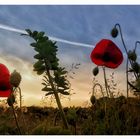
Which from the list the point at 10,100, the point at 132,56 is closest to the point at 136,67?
the point at 132,56

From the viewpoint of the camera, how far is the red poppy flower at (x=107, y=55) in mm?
890

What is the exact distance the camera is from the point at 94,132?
0.87 m

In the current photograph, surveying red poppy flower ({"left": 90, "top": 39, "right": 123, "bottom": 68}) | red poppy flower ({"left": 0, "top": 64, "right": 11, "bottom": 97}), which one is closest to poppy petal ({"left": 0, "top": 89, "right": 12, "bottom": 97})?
red poppy flower ({"left": 0, "top": 64, "right": 11, "bottom": 97})

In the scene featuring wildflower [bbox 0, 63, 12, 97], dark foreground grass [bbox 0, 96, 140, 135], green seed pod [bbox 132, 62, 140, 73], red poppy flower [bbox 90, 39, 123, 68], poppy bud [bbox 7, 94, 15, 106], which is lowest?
dark foreground grass [bbox 0, 96, 140, 135]

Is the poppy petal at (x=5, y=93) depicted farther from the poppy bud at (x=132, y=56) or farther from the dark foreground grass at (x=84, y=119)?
the poppy bud at (x=132, y=56)

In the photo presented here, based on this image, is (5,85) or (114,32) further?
(114,32)

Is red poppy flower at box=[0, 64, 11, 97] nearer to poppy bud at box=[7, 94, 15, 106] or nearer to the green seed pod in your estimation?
poppy bud at box=[7, 94, 15, 106]

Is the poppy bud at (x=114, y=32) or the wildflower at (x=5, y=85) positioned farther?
the poppy bud at (x=114, y=32)

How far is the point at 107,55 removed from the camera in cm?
89

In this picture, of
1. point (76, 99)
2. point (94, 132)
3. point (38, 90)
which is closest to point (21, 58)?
point (38, 90)

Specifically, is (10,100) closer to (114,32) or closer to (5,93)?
(5,93)

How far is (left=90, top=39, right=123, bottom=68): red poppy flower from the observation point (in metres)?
0.89

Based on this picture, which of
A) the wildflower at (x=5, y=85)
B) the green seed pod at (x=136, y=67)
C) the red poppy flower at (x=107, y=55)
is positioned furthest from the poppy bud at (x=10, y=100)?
the green seed pod at (x=136, y=67)
